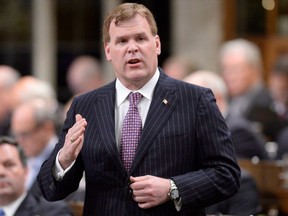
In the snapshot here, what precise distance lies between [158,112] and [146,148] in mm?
189

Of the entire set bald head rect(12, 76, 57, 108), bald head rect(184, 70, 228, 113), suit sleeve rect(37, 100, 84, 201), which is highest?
suit sleeve rect(37, 100, 84, 201)

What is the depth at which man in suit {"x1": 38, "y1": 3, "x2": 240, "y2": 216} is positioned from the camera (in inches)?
196

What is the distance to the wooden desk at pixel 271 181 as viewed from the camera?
8.25 meters

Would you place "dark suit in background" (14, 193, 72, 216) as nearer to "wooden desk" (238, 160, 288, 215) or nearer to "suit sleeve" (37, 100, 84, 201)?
"suit sleeve" (37, 100, 84, 201)

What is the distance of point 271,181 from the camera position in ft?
27.2

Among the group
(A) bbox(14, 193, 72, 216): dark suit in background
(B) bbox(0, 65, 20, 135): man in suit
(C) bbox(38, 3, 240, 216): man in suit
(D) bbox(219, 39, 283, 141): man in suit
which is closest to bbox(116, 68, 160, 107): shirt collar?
(C) bbox(38, 3, 240, 216): man in suit

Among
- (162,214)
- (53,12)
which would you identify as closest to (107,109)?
(162,214)

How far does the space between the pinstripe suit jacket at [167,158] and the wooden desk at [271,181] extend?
315 centimetres

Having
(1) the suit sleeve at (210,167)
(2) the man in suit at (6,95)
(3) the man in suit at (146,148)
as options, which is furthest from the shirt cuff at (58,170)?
(2) the man in suit at (6,95)

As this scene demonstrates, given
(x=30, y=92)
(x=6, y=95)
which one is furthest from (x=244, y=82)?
(x=6, y=95)

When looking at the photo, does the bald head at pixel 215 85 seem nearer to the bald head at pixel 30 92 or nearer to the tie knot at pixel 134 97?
the bald head at pixel 30 92

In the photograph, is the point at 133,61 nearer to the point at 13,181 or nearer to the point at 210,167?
the point at 210,167

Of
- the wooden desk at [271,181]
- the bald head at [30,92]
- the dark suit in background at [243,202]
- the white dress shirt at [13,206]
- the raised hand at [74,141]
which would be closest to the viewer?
the raised hand at [74,141]

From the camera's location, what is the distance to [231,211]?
23.8ft
